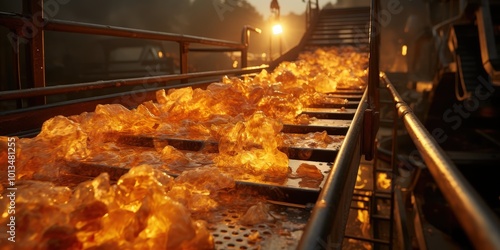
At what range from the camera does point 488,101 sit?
7137mm

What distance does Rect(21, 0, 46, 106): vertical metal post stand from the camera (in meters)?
2.51

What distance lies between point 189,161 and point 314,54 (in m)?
8.34

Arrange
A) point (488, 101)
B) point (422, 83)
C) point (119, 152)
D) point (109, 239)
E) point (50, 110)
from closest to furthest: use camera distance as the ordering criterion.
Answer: point (109, 239), point (119, 152), point (50, 110), point (488, 101), point (422, 83)

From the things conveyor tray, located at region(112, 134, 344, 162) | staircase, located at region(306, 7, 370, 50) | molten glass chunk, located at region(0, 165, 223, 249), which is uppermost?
staircase, located at region(306, 7, 370, 50)

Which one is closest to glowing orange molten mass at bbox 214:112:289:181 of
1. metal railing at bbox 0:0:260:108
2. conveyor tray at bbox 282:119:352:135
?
conveyor tray at bbox 282:119:352:135

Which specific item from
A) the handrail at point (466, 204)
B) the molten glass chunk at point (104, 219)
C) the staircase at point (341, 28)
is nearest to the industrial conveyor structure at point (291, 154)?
the handrail at point (466, 204)

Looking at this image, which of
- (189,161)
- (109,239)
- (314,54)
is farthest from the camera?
(314,54)

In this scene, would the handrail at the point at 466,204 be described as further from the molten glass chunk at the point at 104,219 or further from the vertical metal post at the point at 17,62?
the vertical metal post at the point at 17,62

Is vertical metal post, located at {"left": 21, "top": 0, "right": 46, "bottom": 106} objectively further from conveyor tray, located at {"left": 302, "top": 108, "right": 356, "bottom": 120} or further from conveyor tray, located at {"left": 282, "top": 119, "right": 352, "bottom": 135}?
conveyor tray, located at {"left": 302, "top": 108, "right": 356, "bottom": 120}

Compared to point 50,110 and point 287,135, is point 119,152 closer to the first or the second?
point 50,110

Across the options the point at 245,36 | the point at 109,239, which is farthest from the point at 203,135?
the point at 245,36

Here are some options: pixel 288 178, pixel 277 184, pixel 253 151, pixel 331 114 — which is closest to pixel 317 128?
pixel 331 114

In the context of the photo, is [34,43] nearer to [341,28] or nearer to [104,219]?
[104,219]

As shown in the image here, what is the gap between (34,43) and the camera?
2643 mm
